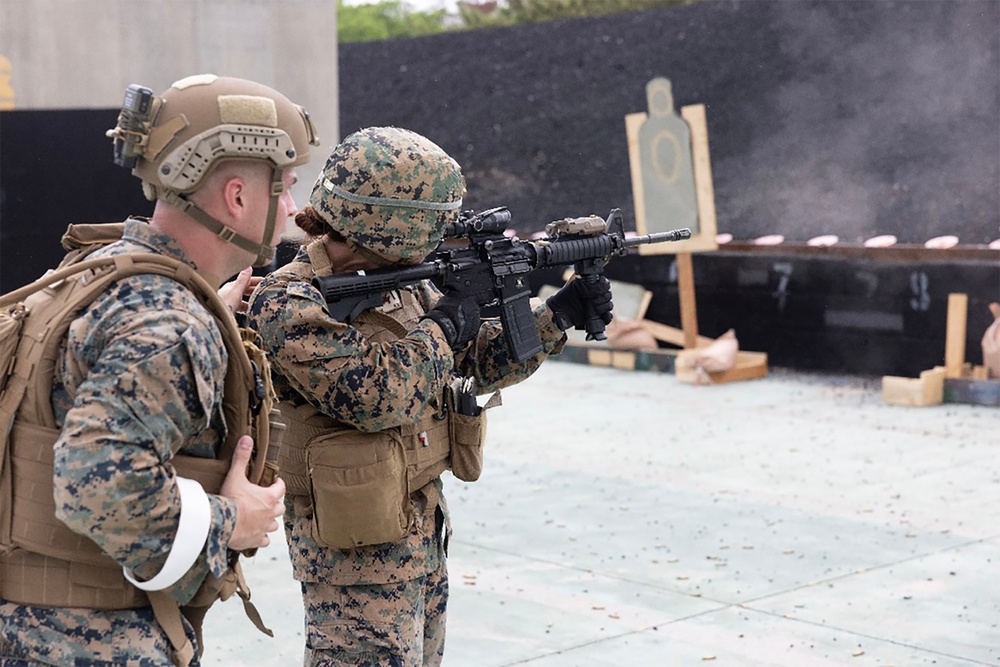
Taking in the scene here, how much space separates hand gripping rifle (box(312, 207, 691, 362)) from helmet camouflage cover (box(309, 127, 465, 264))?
0.10m

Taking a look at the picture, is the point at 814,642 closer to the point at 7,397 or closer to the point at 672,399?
the point at 7,397

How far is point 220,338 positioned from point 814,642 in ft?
10.2

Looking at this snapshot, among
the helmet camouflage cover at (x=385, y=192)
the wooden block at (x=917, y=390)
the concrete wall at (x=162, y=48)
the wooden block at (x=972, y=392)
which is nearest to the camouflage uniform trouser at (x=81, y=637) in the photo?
the helmet camouflage cover at (x=385, y=192)

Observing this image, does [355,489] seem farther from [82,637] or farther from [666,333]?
[666,333]

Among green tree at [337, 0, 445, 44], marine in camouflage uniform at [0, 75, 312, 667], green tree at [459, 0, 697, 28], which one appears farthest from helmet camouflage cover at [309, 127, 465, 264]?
green tree at [337, 0, 445, 44]

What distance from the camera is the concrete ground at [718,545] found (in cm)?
463

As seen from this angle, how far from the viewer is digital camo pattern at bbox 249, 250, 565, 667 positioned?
2.89 m

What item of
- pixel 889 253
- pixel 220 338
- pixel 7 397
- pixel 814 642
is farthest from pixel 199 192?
pixel 889 253

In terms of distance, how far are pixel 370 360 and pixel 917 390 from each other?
6.79 metres

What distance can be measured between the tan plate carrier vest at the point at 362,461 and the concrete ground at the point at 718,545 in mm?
1499

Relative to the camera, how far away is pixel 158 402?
1.99 metres

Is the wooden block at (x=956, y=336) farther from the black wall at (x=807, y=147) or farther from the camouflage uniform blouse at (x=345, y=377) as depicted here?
the camouflage uniform blouse at (x=345, y=377)

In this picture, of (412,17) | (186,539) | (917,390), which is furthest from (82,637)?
(412,17)

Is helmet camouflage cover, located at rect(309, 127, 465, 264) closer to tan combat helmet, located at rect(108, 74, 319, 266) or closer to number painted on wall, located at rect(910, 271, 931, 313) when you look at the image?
tan combat helmet, located at rect(108, 74, 319, 266)
